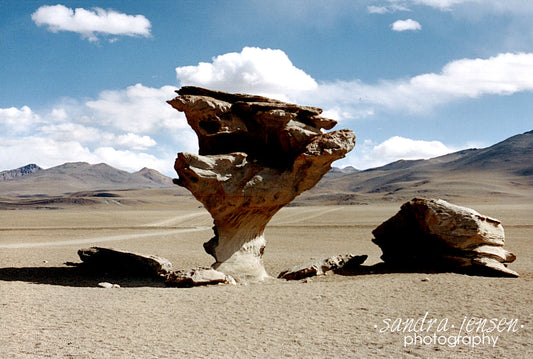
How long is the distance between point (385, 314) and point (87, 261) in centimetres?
1167

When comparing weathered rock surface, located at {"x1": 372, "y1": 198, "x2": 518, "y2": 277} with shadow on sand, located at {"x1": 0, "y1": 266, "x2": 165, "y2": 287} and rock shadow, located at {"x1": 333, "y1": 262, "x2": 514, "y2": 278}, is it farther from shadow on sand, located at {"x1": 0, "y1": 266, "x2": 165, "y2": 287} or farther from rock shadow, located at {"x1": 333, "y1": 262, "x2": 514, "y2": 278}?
shadow on sand, located at {"x1": 0, "y1": 266, "x2": 165, "y2": 287}

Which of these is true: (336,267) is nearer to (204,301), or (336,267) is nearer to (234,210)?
(234,210)

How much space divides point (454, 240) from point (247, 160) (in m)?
7.07

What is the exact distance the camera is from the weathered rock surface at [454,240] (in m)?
13.5

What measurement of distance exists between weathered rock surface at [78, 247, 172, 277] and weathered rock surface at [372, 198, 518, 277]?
8482 mm

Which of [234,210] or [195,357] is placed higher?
[234,210]

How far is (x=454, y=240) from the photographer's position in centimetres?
1363

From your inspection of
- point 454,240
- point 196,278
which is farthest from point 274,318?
point 454,240

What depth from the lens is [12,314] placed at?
8.73 metres

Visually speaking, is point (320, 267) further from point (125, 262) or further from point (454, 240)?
point (125, 262)

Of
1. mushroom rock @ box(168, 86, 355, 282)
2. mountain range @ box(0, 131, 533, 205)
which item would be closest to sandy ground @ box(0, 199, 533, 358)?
mushroom rock @ box(168, 86, 355, 282)

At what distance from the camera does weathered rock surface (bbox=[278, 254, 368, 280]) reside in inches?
A: 571

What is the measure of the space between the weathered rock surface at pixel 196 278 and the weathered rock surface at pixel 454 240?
261 inches

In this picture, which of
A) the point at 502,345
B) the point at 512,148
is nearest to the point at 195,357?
the point at 502,345
